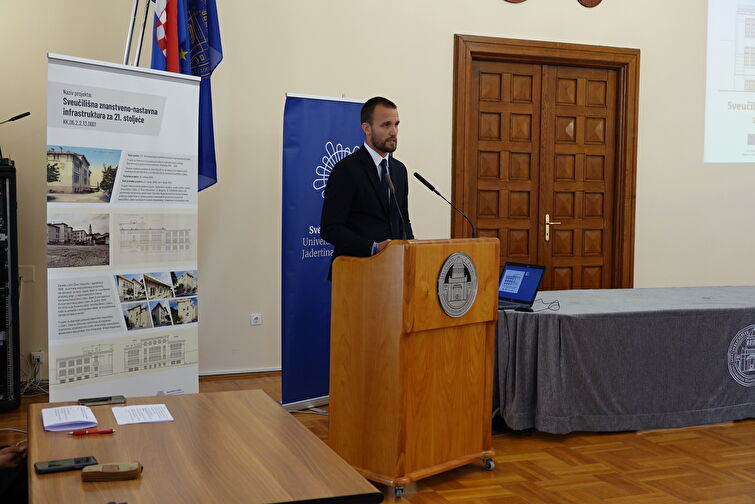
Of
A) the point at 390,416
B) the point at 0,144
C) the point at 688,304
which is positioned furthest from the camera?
the point at 0,144

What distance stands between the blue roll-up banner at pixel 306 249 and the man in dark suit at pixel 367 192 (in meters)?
0.99

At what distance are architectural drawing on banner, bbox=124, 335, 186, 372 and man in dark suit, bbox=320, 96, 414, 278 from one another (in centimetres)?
94

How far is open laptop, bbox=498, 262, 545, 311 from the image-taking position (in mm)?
3883

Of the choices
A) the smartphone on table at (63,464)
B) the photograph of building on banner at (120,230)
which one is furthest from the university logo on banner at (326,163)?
the smartphone on table at (63,464)

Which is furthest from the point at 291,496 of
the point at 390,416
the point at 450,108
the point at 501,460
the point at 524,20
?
the point at 524,20

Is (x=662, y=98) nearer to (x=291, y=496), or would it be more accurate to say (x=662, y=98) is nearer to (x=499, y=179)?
(x=499, y=179)

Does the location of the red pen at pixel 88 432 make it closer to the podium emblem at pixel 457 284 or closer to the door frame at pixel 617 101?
the podium emblem at pixel 457 284

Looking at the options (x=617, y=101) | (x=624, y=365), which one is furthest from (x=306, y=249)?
(x=617, y=101)

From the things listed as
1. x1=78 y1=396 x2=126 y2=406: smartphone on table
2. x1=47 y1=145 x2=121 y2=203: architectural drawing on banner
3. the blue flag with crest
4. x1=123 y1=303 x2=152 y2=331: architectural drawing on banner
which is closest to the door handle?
the blue flag with crest

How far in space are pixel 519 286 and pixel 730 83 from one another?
3.78 m

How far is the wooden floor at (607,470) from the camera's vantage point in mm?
3068

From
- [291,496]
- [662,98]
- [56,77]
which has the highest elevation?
[662,98]

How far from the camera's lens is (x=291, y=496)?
137 cm

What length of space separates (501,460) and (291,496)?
2.32 metres
